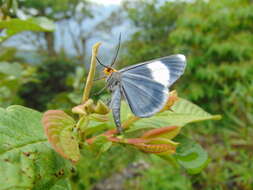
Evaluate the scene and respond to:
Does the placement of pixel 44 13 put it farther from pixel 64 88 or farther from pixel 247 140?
pixel 247 140

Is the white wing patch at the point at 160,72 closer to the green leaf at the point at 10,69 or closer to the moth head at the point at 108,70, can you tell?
the moth head at the point at 108,70

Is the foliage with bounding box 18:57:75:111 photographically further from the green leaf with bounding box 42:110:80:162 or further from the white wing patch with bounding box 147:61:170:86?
the green leaf with bounding box 42:110:80:162

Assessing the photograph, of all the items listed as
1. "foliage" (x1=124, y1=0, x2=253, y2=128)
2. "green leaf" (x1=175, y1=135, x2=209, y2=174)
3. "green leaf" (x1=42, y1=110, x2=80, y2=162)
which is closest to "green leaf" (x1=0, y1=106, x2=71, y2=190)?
"green leaf" (x1=42, y1=110, x2=80, y2=162)

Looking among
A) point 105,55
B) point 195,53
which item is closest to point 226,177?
point 105,55

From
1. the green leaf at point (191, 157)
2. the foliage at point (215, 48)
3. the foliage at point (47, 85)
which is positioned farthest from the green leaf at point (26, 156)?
the foliage at point (47, 85)

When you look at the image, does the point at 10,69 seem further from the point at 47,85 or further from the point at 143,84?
the point at 47,85

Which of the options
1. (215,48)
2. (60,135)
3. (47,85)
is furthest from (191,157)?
(47,85)
